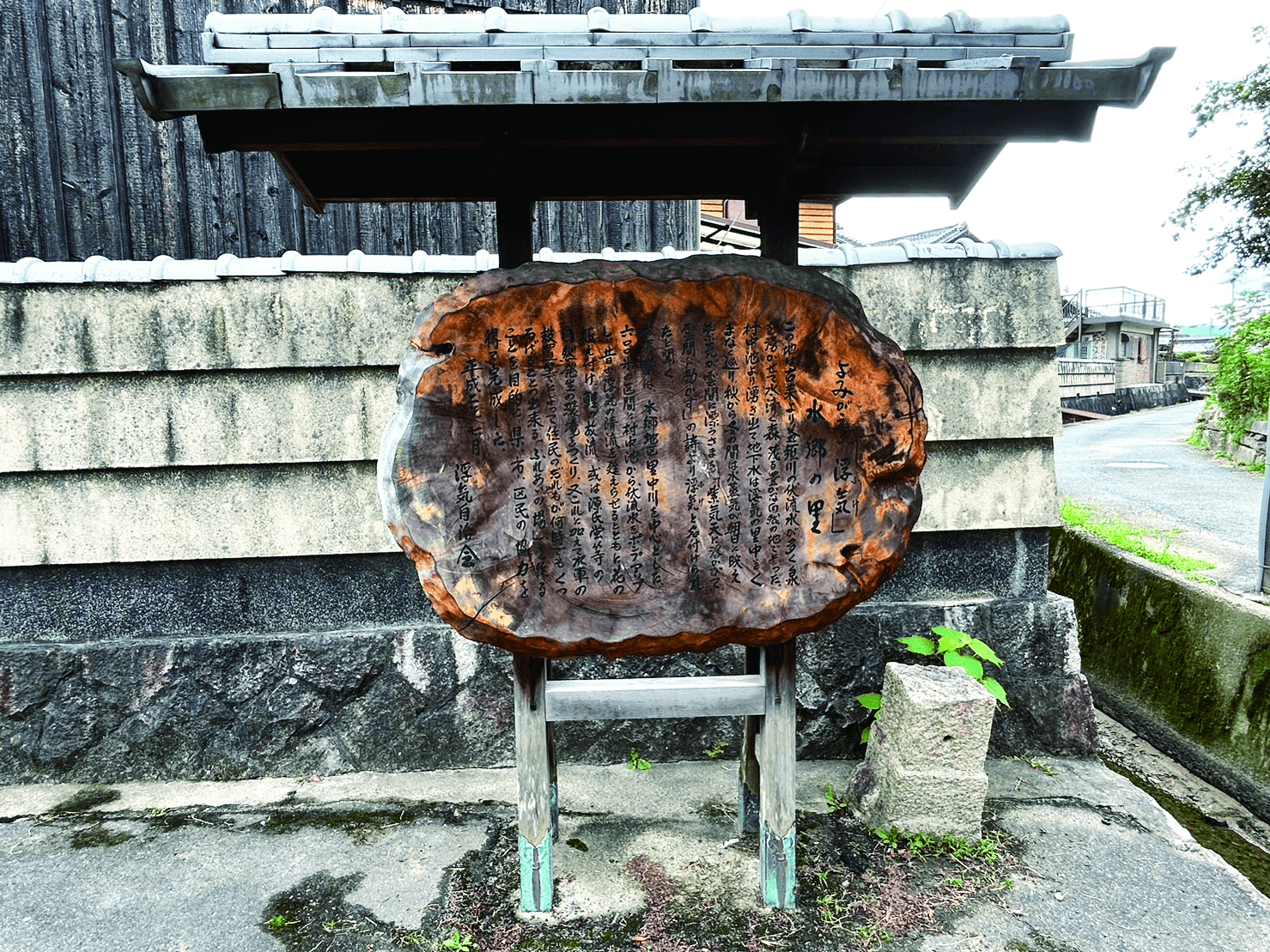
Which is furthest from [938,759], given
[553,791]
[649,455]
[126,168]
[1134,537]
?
[126,168]

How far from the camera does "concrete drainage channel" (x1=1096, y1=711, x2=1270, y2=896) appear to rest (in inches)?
141

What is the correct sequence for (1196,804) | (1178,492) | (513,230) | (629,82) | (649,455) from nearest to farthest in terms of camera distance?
1. (629,82)
2. (649,455)
3. (513,230)
4. (1196,804)
5. (1178,492)

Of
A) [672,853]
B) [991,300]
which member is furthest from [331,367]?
[991,300]

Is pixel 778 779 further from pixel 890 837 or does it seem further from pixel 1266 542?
pixel 1266 542

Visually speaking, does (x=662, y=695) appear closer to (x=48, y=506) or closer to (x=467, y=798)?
(x=467, y=798)

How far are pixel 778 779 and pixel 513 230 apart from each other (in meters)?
2.43

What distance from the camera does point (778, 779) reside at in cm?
302

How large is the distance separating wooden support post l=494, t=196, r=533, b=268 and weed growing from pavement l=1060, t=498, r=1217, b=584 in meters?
4.53

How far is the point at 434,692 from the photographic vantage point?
13.5 ft

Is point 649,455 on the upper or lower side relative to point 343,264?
lower

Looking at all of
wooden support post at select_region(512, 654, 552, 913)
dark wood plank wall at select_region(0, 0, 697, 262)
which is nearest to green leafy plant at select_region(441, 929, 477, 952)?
wooden support post at select_region(512, 654, 552, 913)

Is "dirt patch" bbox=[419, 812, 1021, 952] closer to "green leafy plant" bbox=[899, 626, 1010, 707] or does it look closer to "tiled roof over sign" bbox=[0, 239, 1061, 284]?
"green leafy plant" bbox=[899, 626, 1010, 707]

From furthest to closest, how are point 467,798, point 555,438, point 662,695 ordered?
point 467,798 → point 662,695 → point 555,438

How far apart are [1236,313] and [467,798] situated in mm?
13685
